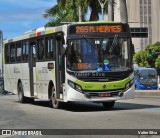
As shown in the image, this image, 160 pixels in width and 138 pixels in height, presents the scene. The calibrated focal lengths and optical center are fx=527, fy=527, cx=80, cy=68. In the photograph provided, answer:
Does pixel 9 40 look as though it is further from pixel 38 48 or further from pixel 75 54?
pixel 75 54

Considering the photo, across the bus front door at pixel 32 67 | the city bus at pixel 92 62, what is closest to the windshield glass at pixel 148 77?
the bus front door at pixel 32 67

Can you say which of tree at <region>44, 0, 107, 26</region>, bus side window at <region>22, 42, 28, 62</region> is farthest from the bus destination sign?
tree at <region>44, 0, 107, 26</region>

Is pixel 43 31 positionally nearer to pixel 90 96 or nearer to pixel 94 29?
pixel 94 29

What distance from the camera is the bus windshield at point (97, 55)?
19188 millimetres

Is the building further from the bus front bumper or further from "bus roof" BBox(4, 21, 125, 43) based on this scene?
the bus front bumper

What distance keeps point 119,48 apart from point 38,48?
14.8 feet

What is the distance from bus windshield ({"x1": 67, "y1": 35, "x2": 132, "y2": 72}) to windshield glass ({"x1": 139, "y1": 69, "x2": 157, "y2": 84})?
32.5 metres

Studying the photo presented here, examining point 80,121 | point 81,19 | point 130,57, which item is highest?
point 81,19

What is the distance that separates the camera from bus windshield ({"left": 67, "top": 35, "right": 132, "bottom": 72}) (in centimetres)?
1919

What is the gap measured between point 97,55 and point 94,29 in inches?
40.8

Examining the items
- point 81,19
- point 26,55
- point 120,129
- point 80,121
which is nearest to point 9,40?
point 26,55

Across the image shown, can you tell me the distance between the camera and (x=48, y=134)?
1254cm

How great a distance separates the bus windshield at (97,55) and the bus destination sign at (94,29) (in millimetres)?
303

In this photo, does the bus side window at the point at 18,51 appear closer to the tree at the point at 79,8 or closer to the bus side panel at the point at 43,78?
the bus side panel at the point at 43,78
